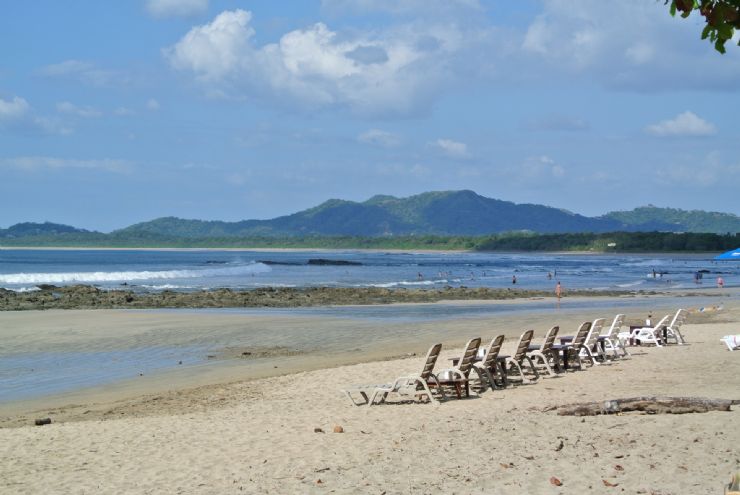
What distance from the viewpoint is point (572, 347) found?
1576 cm

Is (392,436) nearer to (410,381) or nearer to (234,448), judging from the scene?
(234,448)

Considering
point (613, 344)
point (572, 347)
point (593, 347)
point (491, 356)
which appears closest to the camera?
point (491, 356)

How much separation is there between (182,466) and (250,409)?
11.8 ft

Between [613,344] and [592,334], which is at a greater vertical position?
[592,334]

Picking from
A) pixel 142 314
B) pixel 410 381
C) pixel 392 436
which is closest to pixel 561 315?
pixel 142 314

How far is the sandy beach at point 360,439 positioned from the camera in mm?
7723

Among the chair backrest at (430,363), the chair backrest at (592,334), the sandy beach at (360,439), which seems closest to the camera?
the sandy beach at (360,439)

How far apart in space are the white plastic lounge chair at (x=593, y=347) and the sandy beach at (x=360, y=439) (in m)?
0.49

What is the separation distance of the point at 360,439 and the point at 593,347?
8684 millimetres

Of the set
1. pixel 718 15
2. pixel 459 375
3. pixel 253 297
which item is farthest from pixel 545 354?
pixel 253 297

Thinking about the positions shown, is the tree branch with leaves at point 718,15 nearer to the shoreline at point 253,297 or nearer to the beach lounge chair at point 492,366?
the beach lounge chair at point 492,366

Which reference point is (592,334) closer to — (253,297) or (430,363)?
(430,363)

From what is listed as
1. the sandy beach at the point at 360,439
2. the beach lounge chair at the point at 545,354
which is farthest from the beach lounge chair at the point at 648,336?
the beach lounge chair at the point at 545,354

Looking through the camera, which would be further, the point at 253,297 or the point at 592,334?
the point at 253,297
